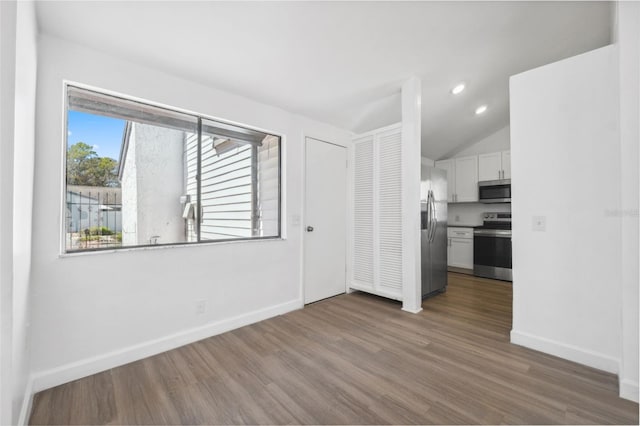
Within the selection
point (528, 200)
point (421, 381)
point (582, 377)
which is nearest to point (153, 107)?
point (421, 381)

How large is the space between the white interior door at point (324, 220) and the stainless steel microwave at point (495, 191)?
9.92 feet

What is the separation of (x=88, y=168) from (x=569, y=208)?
12.2ft

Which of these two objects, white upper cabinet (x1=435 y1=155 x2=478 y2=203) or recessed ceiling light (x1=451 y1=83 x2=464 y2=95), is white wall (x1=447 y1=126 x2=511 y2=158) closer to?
white upper cabinet (x1=435 y1=155 x2=478 y2=203)

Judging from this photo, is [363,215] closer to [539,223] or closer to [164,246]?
[539,223]

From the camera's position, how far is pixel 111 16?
182 centimetres

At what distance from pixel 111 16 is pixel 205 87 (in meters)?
0.87

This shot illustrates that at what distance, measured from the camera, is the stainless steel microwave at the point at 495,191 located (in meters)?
4.99

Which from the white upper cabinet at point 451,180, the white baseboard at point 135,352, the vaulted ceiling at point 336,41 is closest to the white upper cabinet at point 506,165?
the white upper cabinet at point 451,180

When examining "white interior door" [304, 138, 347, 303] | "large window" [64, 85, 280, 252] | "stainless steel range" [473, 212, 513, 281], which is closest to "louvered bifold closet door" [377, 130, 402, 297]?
"white interior door" [304, 138, 347, 303]

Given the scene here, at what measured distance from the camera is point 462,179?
5.59 meters

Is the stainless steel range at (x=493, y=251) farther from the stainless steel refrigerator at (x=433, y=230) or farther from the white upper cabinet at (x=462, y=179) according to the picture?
the stainless steel refrigerator at (x=433, y=230)

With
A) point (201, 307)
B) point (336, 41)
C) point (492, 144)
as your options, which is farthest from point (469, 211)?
point (201, 307)

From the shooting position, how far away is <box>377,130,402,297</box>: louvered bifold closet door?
3.44m

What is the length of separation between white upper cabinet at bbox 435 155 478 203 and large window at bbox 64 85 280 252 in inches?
159
